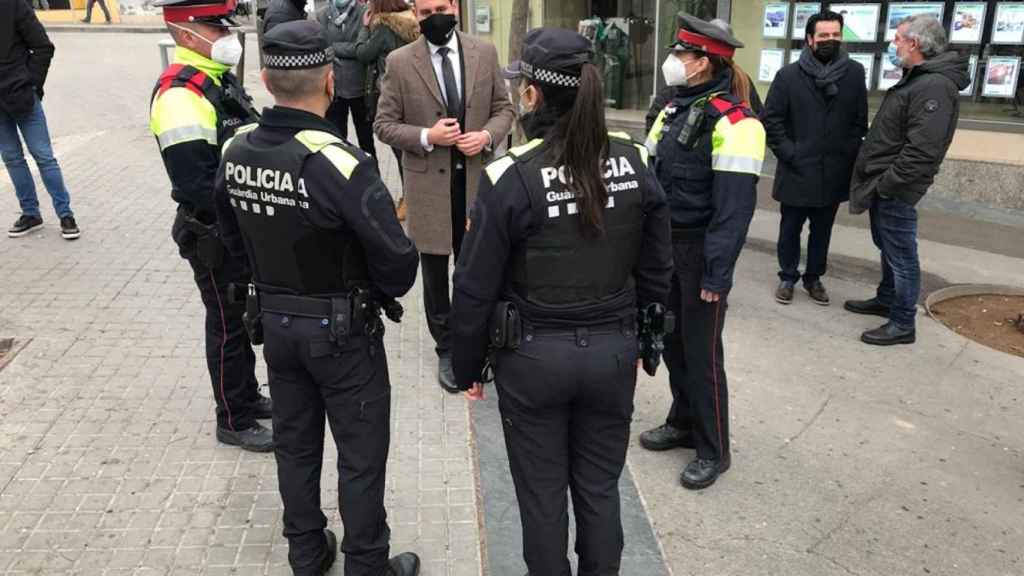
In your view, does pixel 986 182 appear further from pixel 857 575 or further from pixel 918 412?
pixel 857 575

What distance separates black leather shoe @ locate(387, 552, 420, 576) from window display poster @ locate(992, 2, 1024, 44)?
24.8 feet

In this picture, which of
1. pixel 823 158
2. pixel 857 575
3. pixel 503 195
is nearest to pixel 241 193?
pixel 503 195

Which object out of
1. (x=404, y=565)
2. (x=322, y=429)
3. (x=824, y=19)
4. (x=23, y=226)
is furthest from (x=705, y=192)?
(x=23, y=226)

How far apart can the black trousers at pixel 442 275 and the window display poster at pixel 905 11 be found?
5.62 m

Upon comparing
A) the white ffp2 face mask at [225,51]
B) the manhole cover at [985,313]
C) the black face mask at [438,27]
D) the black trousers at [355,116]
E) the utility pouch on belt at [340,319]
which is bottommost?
the manhole cover at [985,313]

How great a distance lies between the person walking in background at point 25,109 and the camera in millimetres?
6297

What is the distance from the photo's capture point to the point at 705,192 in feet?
11.4

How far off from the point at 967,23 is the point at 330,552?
7768 mm

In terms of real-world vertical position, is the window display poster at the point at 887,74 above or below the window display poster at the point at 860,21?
below

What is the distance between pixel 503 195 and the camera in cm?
248

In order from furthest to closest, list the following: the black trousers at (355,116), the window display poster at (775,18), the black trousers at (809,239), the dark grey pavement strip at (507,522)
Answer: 1. the window display poster at (775,18)
2. the black trousers at (355,116)
3. the black trousers at (809,239)
4. the dark grey pavement strip at (507,522)

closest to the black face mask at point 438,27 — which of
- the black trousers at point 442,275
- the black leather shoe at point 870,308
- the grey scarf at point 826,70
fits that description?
the black trousers at point 442,275

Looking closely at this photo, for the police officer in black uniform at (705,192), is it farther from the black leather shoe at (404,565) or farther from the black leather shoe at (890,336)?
the black leather shoe at (890,336)

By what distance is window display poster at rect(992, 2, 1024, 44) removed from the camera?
7.63 meters
